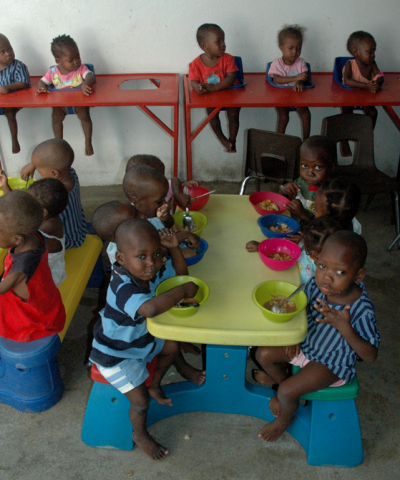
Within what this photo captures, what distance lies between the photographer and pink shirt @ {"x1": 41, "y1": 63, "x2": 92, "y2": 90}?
3.80 m

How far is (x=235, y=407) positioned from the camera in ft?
6.76

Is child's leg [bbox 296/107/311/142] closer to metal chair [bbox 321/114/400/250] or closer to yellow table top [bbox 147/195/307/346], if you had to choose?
metal chair [bbox 321/114/400/250]

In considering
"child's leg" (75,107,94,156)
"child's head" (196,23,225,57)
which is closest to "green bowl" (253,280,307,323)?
"child's head" (196,23,225,57)

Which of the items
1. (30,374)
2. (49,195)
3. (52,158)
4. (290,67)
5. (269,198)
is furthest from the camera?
(290,67)

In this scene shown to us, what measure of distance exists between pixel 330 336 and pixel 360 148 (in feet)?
7.57

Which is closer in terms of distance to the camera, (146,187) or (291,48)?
(146,187)

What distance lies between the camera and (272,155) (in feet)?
9.86

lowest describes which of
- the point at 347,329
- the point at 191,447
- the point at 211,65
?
the point at 191,447

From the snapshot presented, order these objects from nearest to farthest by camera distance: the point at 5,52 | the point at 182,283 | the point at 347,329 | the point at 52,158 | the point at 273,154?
the point at 347,329 → the point at 182,283 → the point at 52,158 → the point at 273,154 → the point at 5,52

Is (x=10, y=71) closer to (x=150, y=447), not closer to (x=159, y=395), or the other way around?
(x=159, y=395)

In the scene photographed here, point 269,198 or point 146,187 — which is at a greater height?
point 146,187

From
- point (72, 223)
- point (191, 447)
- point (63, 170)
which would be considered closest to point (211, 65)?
point (63, 170)

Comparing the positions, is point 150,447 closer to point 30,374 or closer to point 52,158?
point 30,374

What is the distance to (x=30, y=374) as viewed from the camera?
203cm
